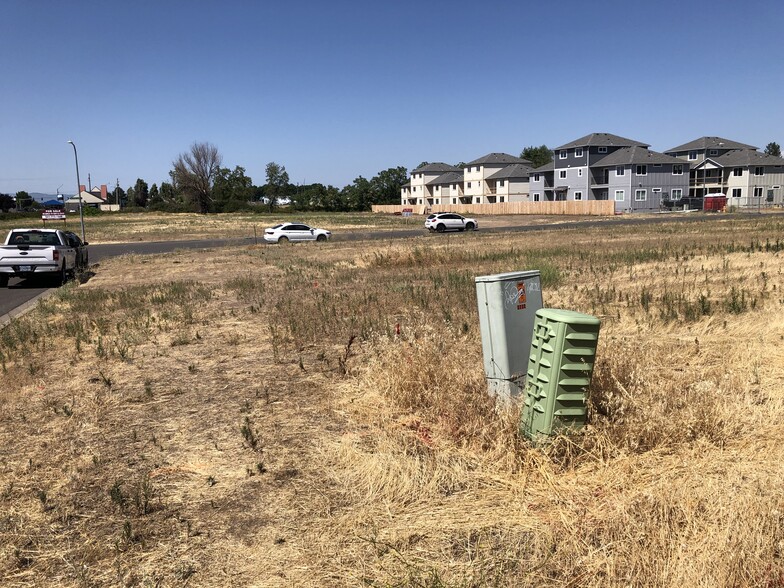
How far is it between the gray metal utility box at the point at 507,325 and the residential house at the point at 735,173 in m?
84.5

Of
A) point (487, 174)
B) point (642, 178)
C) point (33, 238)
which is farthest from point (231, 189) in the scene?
point (33, 238)

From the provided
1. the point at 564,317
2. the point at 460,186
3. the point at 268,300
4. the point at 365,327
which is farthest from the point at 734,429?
the point at 460,186

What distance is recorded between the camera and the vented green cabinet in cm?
421

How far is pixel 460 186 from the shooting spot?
368ft

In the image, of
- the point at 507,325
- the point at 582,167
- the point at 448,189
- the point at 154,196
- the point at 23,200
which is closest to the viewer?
the point at 507,325

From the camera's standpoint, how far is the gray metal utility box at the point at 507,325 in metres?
5.04

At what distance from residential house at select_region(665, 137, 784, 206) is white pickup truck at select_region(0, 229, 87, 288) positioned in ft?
261

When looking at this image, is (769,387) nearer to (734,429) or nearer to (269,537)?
(734,429)

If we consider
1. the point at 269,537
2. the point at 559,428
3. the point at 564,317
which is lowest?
the point at 269,537

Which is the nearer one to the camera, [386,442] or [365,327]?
[386,442]

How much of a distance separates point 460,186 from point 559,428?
110m

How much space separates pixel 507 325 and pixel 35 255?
1784cm

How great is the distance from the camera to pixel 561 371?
4.25 m

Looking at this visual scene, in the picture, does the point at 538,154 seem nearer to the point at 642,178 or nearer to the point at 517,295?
the point at 642,178
